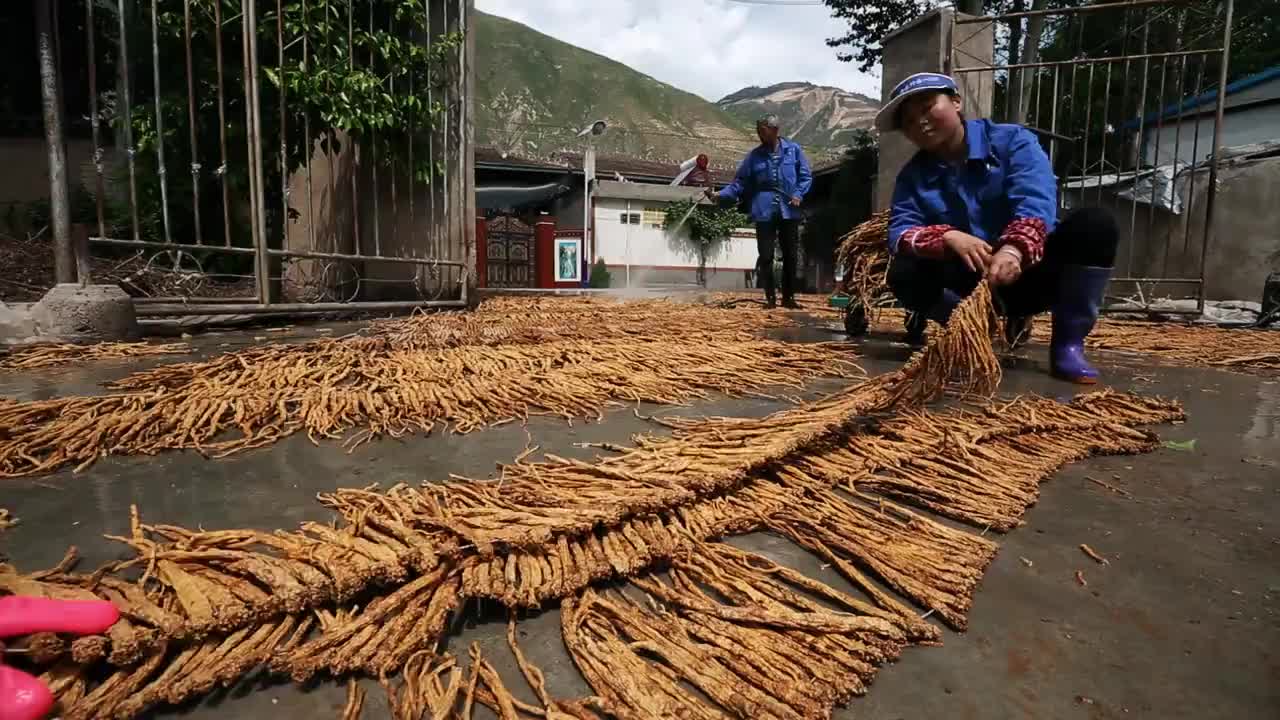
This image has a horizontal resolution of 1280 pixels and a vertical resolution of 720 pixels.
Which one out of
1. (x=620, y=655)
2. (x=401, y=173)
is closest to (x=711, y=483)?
(x=620, y=655)

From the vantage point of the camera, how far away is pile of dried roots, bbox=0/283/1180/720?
77cm

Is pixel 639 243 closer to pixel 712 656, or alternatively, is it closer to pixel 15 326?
pixel 15 326

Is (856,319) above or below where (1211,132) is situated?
below

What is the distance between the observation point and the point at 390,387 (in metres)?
2.20

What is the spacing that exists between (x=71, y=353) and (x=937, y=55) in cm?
649

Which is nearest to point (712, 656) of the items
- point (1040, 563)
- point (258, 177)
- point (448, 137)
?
point (1040, 563)

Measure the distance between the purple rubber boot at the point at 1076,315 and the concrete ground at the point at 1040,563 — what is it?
66cm

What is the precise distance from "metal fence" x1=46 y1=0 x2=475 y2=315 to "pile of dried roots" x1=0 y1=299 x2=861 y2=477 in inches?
77.1

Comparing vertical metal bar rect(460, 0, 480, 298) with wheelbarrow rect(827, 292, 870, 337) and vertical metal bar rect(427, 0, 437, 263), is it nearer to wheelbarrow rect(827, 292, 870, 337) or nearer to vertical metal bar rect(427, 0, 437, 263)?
vertical metal bar rect(427, 0, 437, 263)

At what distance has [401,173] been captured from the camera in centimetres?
557

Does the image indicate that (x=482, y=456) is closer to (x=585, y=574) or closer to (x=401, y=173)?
(x=585, y=574)

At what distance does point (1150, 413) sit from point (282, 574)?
2.36m

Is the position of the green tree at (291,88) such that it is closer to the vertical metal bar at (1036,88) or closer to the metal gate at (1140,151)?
the metal gate at (1140,151)

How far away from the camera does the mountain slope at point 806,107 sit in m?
134
